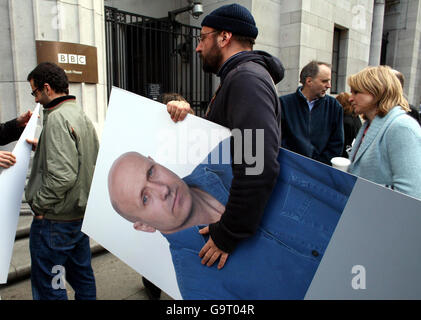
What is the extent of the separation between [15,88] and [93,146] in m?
2.63

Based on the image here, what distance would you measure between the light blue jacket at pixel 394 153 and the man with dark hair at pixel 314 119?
134 cm

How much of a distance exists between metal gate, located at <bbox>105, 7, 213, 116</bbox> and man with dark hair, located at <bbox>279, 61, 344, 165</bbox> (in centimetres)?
373

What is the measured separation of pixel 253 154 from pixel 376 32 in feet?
42.6

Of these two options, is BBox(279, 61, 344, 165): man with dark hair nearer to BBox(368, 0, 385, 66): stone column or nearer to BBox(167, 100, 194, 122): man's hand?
BBox(167, 100, 194, 122): man's hand

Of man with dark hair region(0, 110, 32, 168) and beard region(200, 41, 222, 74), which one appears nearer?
beard region(200, 41, 222, 74)

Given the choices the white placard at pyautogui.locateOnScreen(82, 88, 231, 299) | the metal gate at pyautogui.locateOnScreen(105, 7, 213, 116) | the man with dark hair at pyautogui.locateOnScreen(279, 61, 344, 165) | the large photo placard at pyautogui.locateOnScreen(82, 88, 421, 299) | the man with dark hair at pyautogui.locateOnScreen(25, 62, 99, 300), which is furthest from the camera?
the metal gate at pyautogui.locateOnScreen(105, 7, 213, 116)

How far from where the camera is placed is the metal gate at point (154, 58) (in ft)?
19.5

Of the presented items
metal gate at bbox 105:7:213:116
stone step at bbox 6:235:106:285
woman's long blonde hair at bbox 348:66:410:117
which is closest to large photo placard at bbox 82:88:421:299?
woman's long blonde hair at bbox 348:66:410:117

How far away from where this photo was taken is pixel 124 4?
282 inches

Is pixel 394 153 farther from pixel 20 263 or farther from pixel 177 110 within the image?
pixel 20 263

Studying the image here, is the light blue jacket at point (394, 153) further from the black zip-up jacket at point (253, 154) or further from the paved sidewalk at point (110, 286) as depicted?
the paved sidewalk at point (110, 286)

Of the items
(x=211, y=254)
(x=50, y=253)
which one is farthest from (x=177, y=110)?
(x=50, y=253)

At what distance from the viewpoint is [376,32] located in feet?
38.5

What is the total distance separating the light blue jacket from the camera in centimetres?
166
